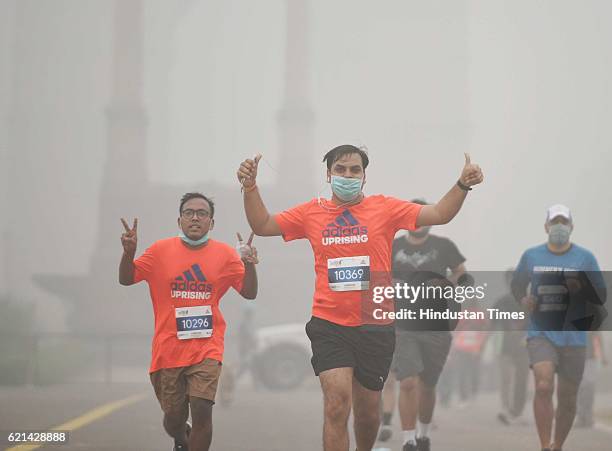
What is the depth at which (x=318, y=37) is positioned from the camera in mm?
9086

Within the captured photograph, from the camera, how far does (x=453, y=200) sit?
5426 mm

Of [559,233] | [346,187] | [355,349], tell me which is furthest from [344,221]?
[559,233]

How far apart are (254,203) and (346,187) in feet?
1.60

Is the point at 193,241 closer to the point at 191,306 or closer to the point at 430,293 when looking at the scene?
the point at 191,306

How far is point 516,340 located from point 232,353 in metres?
2.68

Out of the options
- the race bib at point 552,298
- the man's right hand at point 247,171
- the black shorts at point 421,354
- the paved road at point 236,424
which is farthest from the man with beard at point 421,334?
the man's right hand at point 247,171

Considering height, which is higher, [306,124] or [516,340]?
[306,124]

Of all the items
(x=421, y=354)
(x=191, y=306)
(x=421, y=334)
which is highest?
(x=191, y=306)

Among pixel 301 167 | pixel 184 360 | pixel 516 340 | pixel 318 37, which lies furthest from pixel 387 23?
pixel 184 360

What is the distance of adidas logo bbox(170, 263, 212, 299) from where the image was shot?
6.25 meters

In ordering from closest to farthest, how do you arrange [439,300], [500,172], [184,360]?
1. [184,360]
2. [439,300]
3. [500,172]

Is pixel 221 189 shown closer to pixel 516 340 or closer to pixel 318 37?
pixel 318 37

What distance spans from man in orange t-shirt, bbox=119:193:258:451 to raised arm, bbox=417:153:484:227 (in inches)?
41.0

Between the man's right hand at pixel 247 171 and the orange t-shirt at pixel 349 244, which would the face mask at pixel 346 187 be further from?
the man's right hand at pixel 247 171
